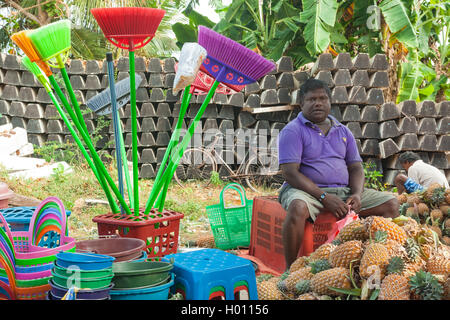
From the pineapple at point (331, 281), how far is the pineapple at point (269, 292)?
212mm

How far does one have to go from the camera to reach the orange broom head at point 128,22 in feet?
7.15

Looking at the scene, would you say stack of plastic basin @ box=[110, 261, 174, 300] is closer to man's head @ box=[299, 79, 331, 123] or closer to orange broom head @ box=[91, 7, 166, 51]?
orange broom head @ box=[91, 7, 166, 51]

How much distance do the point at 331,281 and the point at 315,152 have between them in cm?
141

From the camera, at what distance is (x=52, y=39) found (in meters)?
2.14

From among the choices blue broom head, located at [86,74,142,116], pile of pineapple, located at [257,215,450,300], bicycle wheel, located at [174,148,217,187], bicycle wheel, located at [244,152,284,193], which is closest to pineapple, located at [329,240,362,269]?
pile of pineapple, located at [257,215,450,300]

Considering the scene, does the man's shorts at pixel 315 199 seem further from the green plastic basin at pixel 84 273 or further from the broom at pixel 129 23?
the green plastic basin at pixel 84 273

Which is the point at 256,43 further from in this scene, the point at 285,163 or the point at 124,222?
the point at 124,222

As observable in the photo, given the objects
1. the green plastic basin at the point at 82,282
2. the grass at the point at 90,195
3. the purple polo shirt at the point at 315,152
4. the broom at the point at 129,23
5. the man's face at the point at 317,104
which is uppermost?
the broom at the point at 129,23

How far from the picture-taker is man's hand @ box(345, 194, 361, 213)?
282 centimetres

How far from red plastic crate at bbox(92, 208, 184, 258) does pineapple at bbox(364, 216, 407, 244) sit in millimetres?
1112

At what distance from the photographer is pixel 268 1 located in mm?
8086

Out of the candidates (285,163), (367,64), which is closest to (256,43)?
(367,64)

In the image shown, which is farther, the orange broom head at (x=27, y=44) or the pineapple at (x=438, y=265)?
the orange broom head at (x=27, y=44)

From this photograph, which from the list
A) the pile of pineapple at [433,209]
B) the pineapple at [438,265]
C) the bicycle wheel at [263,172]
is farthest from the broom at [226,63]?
the bicycle wheel at [263,172]
